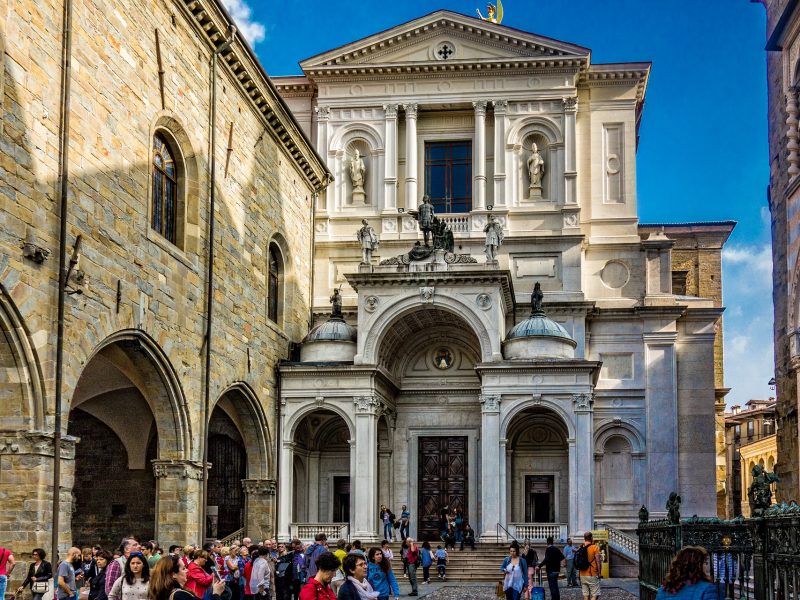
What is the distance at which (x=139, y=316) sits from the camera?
2356 cm

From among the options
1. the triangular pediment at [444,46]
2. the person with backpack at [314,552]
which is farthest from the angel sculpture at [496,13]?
the person with backpack at [314,552]

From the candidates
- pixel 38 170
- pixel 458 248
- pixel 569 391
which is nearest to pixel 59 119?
pixel 38 170

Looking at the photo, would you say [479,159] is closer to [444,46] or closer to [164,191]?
[444,46]

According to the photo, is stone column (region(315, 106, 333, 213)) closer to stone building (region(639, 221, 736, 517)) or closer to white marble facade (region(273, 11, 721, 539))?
white marble facade (region(273, 11, 721, 539))

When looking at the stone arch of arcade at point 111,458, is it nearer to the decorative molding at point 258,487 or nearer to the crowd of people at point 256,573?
the decorative molding at point 258,487

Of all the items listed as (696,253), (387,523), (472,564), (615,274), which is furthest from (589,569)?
(696,253)

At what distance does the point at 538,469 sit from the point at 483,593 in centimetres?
1089

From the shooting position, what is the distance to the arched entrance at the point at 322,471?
37094 millimetres

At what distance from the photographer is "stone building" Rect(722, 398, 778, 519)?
81875mm

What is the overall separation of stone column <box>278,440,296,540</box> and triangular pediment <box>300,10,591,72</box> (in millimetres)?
14269

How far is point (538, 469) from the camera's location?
37312mm

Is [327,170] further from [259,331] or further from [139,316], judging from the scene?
[139,316]

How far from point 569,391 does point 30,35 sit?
63.6 feet

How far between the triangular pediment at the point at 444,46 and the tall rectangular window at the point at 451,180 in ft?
10.6
